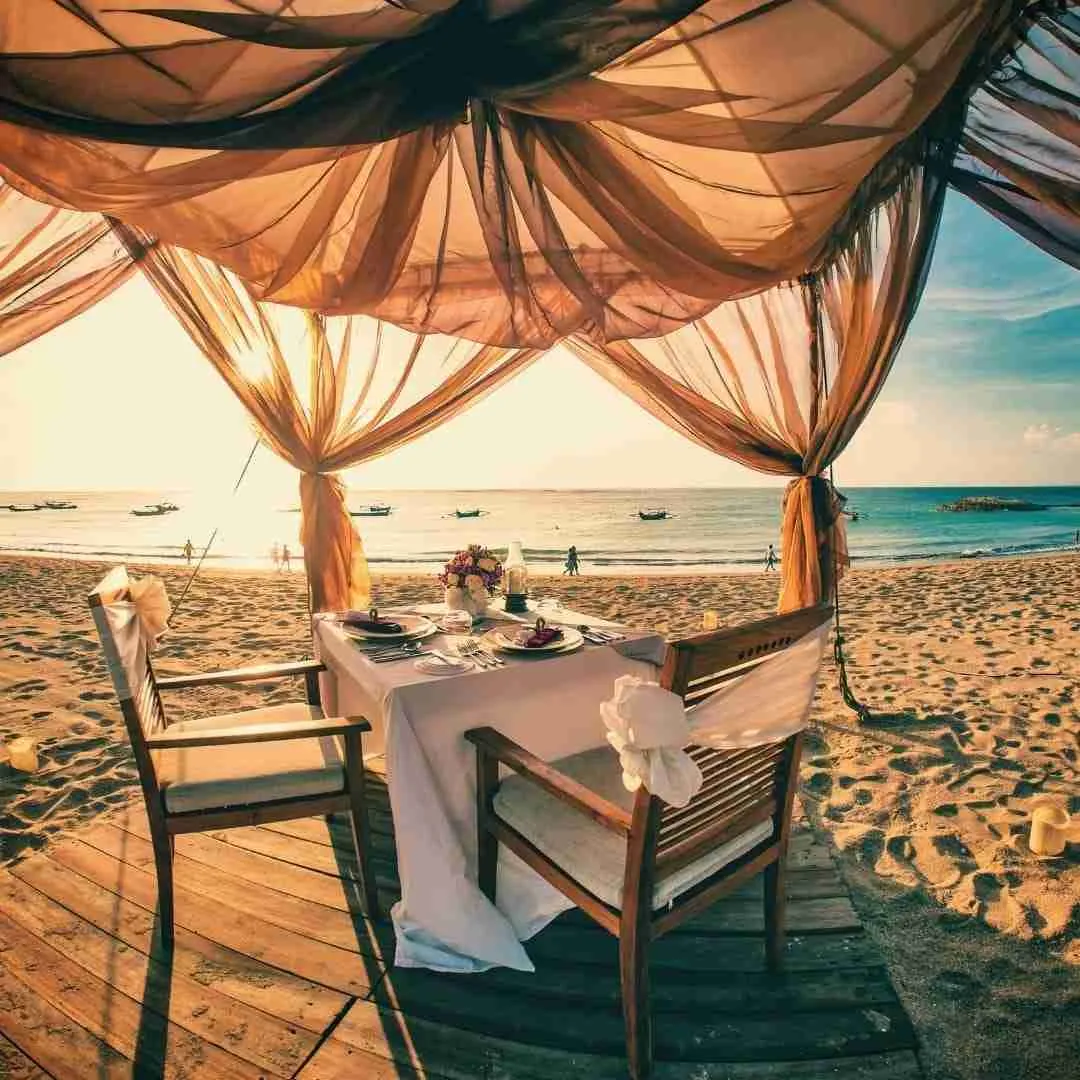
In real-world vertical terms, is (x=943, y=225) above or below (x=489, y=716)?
above

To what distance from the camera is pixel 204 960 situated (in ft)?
5.13

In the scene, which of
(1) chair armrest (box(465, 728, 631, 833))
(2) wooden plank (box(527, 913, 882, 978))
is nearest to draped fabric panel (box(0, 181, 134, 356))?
(1) chair armrest (box(465, 728, 631, 833))

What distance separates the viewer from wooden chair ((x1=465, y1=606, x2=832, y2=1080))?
3.83 feet

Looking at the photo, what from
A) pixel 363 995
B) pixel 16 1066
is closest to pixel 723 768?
pixel 363 995

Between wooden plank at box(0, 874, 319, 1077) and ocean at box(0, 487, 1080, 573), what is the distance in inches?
336

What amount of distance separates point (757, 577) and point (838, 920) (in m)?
7.73

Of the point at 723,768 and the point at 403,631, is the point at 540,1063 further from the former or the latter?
the point at 403,631

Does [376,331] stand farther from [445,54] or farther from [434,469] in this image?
[434,469]

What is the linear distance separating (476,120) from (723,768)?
1687mm

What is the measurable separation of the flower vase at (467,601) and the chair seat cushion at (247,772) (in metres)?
0.58

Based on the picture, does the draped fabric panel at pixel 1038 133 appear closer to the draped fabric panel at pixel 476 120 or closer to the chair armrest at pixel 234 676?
the draped fabric panel at pixel 476 120

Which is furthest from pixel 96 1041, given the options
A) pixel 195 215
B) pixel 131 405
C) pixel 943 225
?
pixel 131 405

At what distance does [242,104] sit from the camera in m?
1.34

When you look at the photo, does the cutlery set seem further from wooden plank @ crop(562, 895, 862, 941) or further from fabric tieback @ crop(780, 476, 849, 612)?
fabric tieback @ crop(780, 476, 849, 612)
